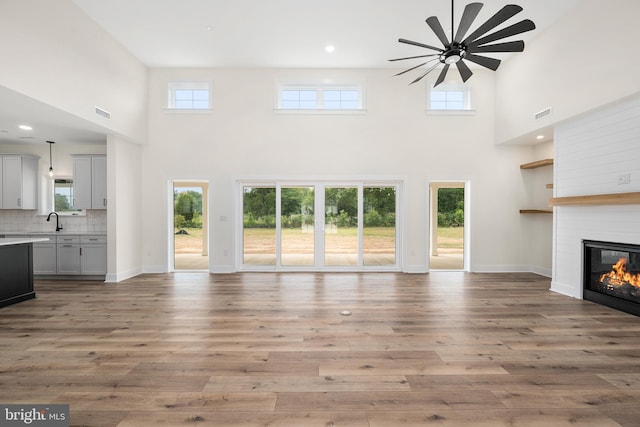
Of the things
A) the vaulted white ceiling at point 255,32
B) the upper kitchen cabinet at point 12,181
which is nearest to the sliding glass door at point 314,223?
the vaulted white ceiling at point 255,32

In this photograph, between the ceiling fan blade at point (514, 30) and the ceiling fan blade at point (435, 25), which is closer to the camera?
the ceiling fan blade at point (514, 30)

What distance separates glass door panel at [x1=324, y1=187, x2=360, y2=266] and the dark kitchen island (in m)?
5.24

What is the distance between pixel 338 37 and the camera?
18.9 ft

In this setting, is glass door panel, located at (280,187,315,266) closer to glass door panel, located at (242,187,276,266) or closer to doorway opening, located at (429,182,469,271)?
glass door panel, located at (242,187,276,266)

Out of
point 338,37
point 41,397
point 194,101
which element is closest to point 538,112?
point 338,37

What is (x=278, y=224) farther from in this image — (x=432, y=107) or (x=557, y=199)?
(x=557, y=199)

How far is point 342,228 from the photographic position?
7191 millimetres

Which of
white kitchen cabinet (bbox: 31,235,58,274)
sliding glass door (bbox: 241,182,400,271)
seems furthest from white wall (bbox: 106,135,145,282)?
sliding glass door (bbox: 241,182,400,271)

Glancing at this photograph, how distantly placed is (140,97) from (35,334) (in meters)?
5.06

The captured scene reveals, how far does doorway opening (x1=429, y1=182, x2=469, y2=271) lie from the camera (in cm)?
752

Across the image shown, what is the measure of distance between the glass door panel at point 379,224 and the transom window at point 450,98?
218 centimetres

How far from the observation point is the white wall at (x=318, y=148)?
699cm

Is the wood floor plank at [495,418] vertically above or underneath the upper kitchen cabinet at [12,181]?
underneath

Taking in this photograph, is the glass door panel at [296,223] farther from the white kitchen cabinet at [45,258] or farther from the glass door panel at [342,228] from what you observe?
the white kitchen cabinet at [45,258]
